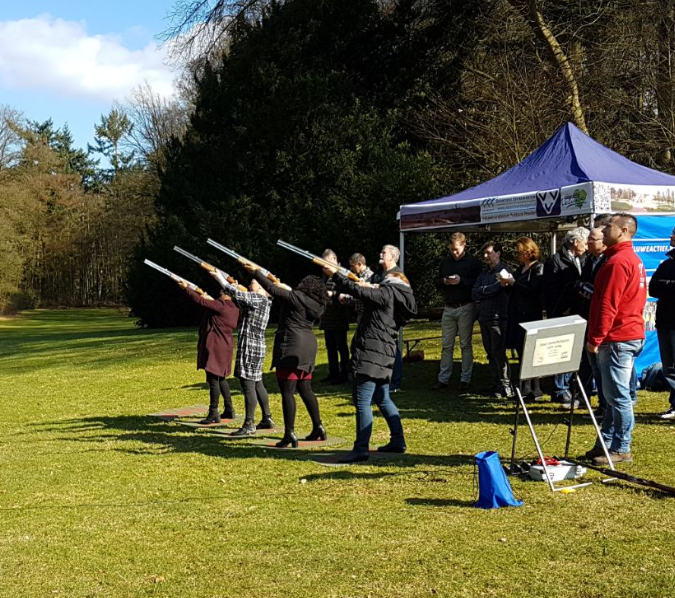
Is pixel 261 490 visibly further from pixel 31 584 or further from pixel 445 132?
pixel 445 132

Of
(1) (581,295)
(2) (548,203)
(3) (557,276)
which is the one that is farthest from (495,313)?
(1) (581,295)

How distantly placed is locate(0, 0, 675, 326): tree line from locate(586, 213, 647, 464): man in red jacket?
15.0 metres

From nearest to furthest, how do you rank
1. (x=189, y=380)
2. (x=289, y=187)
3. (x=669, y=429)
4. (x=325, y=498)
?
(x=325, y=498), (x=669, y=429), (x=189, y=380), (x=289, y=187)

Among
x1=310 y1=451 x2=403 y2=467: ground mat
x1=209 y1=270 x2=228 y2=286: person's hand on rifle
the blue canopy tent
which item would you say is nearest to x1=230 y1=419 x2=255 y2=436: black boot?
x1=310 y1=451 x2=403 y2=467: ground mat

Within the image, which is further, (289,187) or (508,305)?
(289,187)

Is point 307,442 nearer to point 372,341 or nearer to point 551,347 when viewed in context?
point 372,341

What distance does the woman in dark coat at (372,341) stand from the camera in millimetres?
7883

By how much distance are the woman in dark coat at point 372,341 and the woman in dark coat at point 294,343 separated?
2.73 feet

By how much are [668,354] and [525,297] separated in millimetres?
2050

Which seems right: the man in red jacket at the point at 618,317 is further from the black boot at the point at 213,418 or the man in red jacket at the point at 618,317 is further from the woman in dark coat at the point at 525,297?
the black boot at the point at 213,418

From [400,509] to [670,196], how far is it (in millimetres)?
6872

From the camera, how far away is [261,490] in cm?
723

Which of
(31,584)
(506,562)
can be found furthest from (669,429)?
(31,584)

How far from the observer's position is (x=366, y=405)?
7.93 metres
